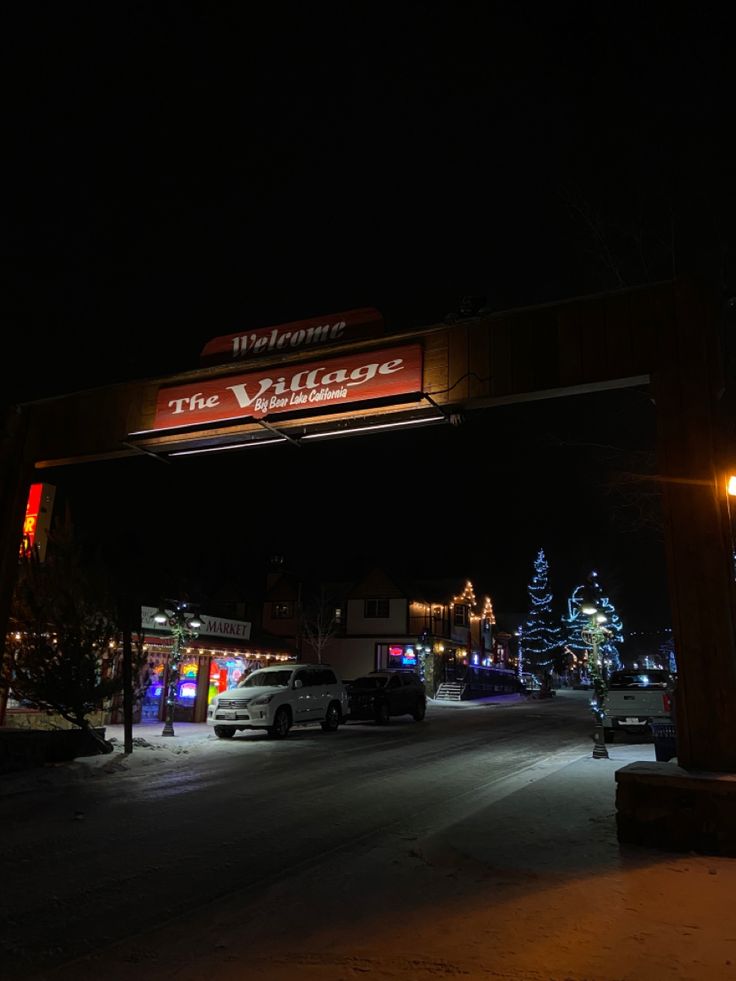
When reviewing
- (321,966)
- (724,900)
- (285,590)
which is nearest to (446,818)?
(724,900)

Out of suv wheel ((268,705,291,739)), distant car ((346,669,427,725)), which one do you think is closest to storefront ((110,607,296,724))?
suv wheel ((268,705,291,739))

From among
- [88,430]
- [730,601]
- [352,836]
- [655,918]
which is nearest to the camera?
[655,918]

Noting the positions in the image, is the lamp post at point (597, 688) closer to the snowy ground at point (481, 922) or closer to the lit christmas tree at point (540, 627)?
the snowy ground at point (481, 922)

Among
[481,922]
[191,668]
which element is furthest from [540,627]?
[481,922]

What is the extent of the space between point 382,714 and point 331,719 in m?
3.16

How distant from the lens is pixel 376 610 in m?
49.0

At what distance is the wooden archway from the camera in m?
6.94

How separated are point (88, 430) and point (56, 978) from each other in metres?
8.45

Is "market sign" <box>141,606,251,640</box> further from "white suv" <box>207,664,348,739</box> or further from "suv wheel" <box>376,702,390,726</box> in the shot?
"suv wheel" <box>376,702,390,726</box>

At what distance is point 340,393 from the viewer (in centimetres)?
944

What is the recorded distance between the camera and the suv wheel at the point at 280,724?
18719 mm

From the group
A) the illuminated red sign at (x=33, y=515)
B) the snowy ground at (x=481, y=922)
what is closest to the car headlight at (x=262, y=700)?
the illuminated red sign at (x=33, y=515)

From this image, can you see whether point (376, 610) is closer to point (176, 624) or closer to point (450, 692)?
point (450, 692)

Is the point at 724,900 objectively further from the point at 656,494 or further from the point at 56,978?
the point at 656,494
